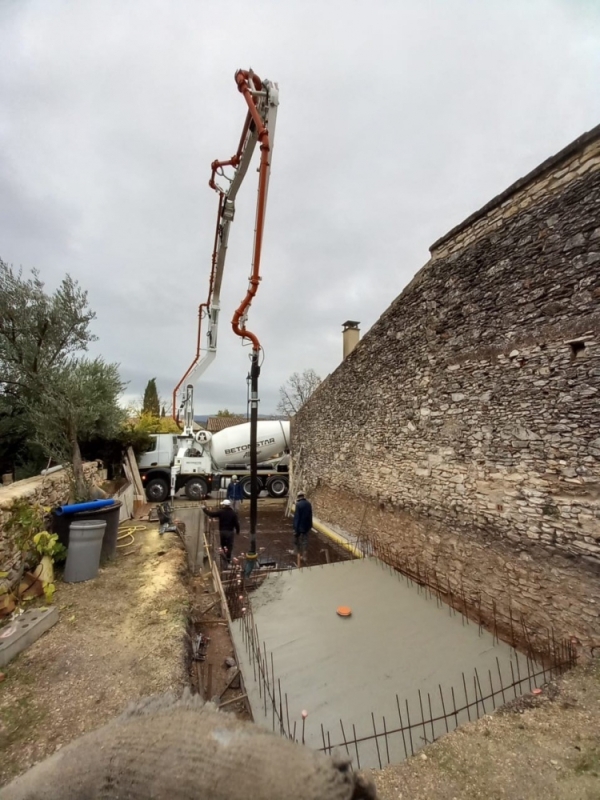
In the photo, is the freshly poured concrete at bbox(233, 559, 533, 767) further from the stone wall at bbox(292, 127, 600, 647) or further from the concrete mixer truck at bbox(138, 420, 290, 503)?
the concrete mixer truck at bbox(138, 420, 290, 503)

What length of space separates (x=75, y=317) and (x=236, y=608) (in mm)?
7709

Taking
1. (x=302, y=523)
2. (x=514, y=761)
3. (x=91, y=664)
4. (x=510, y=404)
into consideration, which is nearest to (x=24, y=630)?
(x=91, y=664)

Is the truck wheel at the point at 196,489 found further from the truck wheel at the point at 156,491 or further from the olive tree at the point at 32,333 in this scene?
the olive tree at the point at 32,333

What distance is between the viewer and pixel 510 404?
4.87 metres

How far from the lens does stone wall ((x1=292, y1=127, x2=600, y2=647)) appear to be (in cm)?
408

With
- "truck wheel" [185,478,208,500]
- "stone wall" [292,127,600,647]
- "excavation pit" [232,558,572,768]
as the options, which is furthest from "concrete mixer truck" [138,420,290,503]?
"excavation pit" [232,558,572,768]

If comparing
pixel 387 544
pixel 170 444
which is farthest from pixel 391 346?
pixel 170 444

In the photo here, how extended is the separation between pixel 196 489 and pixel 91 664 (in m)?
9.88

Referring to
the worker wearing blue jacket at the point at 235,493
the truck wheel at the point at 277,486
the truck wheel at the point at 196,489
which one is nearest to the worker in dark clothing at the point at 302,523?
the worker wearing blue jacket at the point at 235,493

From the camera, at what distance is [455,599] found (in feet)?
17.7

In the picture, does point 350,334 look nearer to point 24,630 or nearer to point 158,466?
point 158,466

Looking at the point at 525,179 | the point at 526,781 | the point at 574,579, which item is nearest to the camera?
the point at 526,781

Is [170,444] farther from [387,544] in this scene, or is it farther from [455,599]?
[455,599]

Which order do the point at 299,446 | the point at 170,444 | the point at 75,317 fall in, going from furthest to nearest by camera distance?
1. the point at 170,444
2. the point at 299,446
3. the point at 75,317
